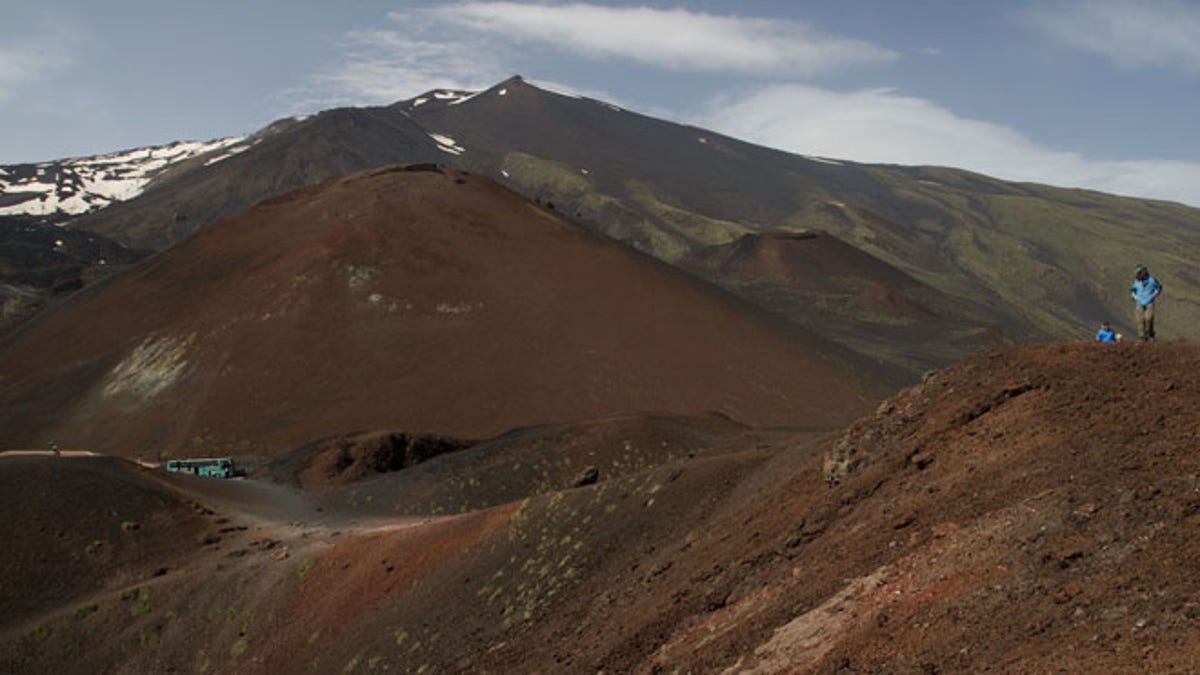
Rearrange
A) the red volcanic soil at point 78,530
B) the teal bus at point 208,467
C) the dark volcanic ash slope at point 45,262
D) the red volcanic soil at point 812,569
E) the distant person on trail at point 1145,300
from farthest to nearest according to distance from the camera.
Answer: the dark volcanic ash slope at point 45,262 → the teal bus at point 208,467 → the red volcanic soil at point 78,530 → the distant person on trail at point 1145,300 → the red volcanic soil at point 812,569

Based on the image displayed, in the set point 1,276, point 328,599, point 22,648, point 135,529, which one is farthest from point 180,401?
point 1,276

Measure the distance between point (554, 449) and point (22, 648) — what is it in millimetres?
20438

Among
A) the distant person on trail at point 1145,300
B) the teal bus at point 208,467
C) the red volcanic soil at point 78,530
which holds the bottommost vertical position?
the teal bus at point 208,467

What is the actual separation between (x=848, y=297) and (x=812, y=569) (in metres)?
117

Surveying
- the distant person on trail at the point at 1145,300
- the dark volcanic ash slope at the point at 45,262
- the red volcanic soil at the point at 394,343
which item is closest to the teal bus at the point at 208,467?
the red volcanic soil at the point at 394,343

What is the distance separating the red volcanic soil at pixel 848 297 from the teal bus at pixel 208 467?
5752 cm

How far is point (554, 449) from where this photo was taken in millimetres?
41688

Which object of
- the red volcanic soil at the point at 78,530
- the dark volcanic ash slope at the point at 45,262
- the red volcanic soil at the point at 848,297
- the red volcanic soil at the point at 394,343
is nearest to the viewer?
the red volcanic soil at the point at 78,530

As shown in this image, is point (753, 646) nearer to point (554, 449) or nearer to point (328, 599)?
point (328, 599)

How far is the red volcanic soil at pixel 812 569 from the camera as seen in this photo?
30.8ft

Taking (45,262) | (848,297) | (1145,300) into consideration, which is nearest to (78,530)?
(1145,300)

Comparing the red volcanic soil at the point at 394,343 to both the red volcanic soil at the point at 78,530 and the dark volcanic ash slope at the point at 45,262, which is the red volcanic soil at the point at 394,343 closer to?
the red volcanic soil at the point at 78,530

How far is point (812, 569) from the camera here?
12.7 meters

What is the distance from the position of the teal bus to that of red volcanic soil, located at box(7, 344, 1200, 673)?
20.5 meters
